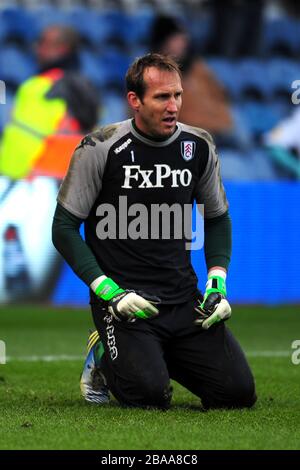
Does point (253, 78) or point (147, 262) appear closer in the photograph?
point (147, 262)

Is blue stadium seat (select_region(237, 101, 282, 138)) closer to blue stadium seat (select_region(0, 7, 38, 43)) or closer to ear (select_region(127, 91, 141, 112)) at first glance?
blue stadium seat (select_region(0, 7, 38, 43))

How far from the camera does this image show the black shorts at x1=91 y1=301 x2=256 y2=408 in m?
5.48

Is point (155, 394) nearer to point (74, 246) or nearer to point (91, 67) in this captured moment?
point (74, 246)

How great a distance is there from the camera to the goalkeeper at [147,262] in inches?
219

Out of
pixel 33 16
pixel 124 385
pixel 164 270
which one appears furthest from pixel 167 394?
pixel 33 16

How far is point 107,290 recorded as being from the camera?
5.49 metres

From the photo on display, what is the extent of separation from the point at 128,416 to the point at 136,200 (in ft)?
3.96

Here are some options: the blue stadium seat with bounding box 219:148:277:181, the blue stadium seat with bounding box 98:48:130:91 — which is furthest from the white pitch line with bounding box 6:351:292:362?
the blue stadium seat with bounding box 98:48:130:91

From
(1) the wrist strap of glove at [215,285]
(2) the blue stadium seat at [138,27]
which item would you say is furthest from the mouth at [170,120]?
(2) the blue stadium seat at [138,27]

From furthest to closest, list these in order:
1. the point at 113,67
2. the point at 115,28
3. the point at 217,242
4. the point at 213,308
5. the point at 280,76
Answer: the point at 280,76, the point at 115,28, the point at 113,67, the point at 217,242, the point at 213,308

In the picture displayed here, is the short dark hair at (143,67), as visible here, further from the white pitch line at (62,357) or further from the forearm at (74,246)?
the white pitch line at (62,357)

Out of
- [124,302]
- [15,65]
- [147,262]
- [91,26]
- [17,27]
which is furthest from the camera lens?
[91,26]

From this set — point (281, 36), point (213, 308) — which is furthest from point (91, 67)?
point (213, 308)
